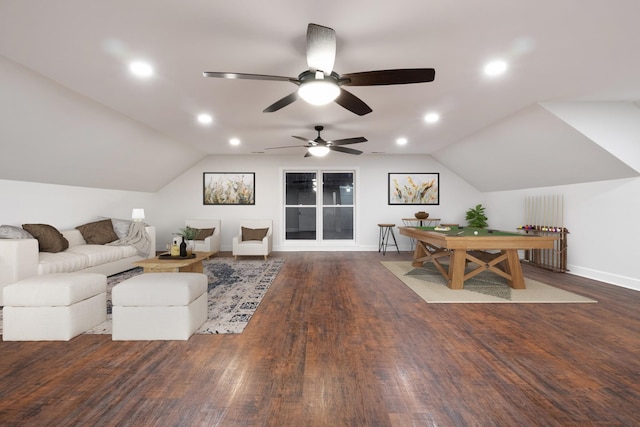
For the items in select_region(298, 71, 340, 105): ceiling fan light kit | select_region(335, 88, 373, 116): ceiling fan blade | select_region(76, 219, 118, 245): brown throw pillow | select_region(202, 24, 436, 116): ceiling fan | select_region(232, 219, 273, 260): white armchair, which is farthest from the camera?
select_region(232, 219, 273, 260): white armchair

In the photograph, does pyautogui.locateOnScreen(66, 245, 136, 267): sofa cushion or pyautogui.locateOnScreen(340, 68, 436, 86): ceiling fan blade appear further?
pyautogui.locateOnScreen(66, 245, 136, 267): sofa cushion

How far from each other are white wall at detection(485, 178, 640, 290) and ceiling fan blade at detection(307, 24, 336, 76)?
4.78 metres

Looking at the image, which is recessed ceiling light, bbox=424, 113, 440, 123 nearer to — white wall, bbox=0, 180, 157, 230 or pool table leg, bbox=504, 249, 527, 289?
pool table leg, bbox=504, 249, 527, 289

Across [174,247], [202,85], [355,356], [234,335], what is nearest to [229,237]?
[174,247]

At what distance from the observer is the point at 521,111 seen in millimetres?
4355

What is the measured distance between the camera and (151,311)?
2.52 m

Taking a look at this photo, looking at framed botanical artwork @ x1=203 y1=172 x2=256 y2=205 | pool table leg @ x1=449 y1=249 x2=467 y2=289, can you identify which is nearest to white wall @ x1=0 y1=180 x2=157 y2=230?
framed botanical artwork @ x1=203 y1=172 x2=256 y2=205

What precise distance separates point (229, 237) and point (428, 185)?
5365 millimetres

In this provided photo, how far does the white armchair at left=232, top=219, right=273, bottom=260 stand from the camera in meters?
6.55

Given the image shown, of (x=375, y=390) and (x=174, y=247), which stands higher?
(x=174, y=247)

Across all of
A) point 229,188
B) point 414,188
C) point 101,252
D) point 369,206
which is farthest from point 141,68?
point 414,188

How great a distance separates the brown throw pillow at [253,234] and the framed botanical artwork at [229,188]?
1035 mm

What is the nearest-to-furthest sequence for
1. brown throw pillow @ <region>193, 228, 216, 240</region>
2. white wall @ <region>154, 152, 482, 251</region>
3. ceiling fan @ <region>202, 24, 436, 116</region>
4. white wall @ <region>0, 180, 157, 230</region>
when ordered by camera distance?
ceiling fan @ <region>202, 24, 436, 116</region> → white wall @ <region>0, 180, 157, 230</region> → brown throw pillow @ <region>193, 228, 216, 240</region> → white wall @ <region>154, 152, 482, 251</region>

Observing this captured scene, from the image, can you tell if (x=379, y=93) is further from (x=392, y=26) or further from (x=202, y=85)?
(x=202, y=85)
